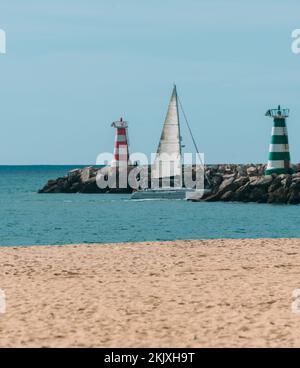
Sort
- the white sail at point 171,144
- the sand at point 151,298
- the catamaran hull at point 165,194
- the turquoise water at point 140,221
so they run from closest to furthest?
the sand at point 151,298 → the turquoise water at point 140,221 → the white sail at point 171,144 → the catamaran hull at point 165,194

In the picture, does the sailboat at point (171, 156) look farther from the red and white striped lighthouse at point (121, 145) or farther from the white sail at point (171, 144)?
the red and white striped lighthouse at point (121, 145)

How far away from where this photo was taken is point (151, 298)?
1248cm

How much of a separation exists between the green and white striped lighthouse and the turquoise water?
14.1ft

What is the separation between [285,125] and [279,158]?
3.10 m

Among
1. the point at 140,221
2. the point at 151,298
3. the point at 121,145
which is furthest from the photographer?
the point at 121,145

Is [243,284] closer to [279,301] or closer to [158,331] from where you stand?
[279,301]

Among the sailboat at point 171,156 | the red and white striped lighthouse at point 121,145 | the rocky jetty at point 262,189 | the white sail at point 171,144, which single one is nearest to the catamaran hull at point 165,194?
the sailboat at point 171,156

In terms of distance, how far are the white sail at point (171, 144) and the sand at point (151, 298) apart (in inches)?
2345

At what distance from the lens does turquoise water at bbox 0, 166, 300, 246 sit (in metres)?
44.0

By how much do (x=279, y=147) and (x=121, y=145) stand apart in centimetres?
2520

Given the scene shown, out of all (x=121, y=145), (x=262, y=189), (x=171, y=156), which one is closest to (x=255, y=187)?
(x=262, y=189)

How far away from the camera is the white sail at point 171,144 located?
259ft

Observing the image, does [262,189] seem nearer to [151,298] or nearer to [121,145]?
[121,145]

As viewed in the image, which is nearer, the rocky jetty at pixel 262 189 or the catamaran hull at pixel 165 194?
the rocky jetty at pixel 262 189
